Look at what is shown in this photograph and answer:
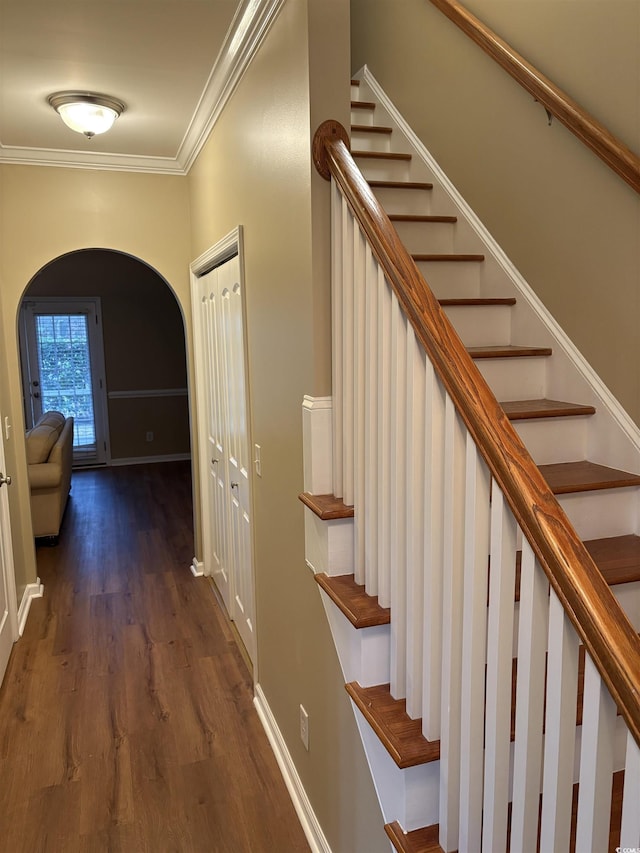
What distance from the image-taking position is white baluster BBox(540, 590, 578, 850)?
90 centimetres

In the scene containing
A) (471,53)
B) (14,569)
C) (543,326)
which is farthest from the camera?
(14,569)

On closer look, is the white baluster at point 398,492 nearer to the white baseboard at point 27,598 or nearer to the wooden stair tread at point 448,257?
the wooden stair tread at point 448,257

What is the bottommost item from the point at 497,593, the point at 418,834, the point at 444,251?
the point at 418,834

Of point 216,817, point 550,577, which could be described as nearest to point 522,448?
point 550,577

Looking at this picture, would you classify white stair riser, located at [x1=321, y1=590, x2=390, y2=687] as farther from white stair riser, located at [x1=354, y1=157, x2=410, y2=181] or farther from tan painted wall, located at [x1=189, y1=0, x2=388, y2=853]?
white stair riser, located at [x1=354, y1=157, x2=410, y2=181]

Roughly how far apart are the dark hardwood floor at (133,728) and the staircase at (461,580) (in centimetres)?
103

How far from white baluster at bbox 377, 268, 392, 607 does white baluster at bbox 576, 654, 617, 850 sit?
0.68 m

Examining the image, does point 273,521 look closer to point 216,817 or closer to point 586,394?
point 216,817

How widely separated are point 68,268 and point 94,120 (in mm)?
4999

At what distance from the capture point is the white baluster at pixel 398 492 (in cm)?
134

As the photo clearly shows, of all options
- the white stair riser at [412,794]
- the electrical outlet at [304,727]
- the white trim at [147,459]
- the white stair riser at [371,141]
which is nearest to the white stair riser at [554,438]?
the white stair riser at [412,794]

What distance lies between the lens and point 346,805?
1856 mm

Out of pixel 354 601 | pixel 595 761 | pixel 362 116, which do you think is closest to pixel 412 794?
pixel 354 601

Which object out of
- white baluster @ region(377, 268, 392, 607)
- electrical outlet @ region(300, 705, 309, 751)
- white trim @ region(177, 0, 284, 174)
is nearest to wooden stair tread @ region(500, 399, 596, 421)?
white baluster @ region(377, 268, 392, 607)
